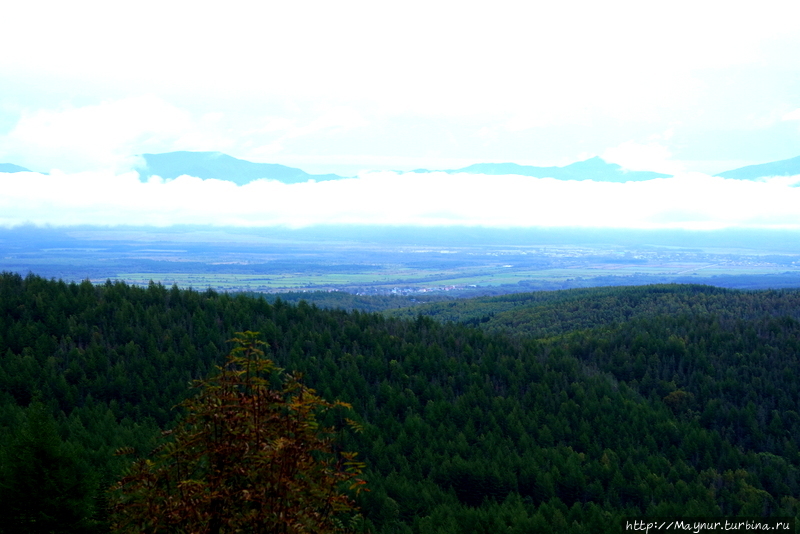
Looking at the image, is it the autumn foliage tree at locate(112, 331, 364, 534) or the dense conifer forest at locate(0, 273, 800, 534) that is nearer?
the autumn foliage tree at locate(112, 331, 364, 534)

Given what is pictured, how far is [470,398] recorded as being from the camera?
119000 mm

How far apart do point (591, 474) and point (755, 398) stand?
169 feet

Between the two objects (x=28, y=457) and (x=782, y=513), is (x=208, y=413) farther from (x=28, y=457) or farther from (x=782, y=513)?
(x=782, y=513)

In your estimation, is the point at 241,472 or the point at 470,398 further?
the point at 470,398

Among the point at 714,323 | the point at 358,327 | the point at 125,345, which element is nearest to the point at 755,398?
the point at 714,323

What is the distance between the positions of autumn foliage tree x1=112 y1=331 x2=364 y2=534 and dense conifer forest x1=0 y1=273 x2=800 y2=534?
36.4 meters

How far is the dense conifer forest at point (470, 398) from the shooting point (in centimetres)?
8481

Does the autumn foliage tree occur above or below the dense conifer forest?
above

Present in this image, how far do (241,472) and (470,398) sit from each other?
336 ft

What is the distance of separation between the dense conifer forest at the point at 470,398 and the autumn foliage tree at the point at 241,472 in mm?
36427

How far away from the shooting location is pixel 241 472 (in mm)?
19047

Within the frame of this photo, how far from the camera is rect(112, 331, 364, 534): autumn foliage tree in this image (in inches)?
730

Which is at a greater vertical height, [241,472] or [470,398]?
[241,472]

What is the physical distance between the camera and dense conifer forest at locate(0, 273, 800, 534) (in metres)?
84.8
